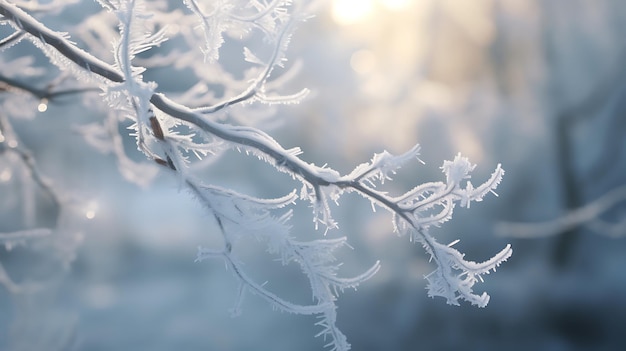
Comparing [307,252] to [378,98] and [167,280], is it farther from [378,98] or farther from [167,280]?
[167,280]

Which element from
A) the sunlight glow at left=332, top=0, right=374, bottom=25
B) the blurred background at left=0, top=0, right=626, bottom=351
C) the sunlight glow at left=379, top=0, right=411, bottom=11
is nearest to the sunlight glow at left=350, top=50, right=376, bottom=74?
the blurred background at left=0, top=0, right=626, bottom=351

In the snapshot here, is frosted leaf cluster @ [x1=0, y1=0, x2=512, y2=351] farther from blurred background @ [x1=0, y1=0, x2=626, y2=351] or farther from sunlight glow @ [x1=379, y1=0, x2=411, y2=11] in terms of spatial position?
sunlight glow @ [x1=379, y1=0, x2=411, y2=11]

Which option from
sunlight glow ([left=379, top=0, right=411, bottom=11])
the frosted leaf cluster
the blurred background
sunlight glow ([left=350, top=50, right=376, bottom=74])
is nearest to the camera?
the frosted leaf cluster

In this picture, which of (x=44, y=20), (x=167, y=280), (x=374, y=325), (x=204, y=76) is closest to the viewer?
(x=204, y=76)

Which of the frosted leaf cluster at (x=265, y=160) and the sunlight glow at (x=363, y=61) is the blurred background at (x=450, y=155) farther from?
the frosted leaf cluster at (x=265, y=160)

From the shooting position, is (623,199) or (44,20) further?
(623,199)

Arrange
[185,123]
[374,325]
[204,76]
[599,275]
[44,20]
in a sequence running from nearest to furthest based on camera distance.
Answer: [185,123] < [204,76] < [44,20] < [374,325] < [599,275]

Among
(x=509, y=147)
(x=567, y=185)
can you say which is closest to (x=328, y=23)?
(x=509, y=147)

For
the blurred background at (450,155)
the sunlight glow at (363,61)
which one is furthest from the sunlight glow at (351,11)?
the sunlight glow at (363,61)

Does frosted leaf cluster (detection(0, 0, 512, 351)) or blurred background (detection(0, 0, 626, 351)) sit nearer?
frosted leaf cluster (detection(0, 0, 512, 351))
